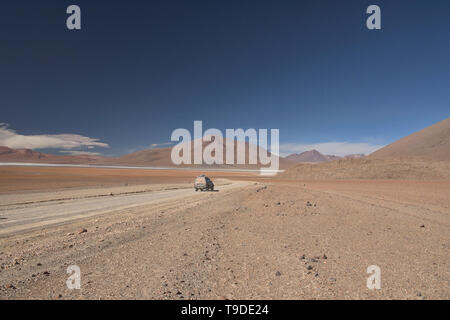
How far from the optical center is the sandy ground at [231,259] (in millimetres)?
3859

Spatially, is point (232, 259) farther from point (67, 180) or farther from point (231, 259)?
point (67, 180)

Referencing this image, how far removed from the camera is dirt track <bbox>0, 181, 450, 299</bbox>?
3865mm

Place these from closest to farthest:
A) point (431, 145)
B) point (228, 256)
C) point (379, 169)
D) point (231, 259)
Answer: point (231, 259) < point (228, 256) < point (379, 169) < point (431, 145)

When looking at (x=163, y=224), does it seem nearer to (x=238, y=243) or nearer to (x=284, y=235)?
(x=238, y=243)

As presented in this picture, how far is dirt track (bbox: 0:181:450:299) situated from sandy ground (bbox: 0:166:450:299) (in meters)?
0.02

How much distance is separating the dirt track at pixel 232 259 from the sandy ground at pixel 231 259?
0.06 ft

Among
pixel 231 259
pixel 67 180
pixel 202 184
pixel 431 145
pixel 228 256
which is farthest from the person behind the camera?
pixel 431 145

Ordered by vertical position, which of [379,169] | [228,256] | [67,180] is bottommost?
[67,180]

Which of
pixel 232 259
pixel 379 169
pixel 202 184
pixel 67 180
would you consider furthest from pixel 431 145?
pixel 232 259

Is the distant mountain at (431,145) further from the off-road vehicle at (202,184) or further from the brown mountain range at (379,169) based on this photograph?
the off-road vehicle at (202,184)

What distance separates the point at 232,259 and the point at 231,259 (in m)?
0.02

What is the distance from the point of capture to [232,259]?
532cm

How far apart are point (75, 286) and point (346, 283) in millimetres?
4597
